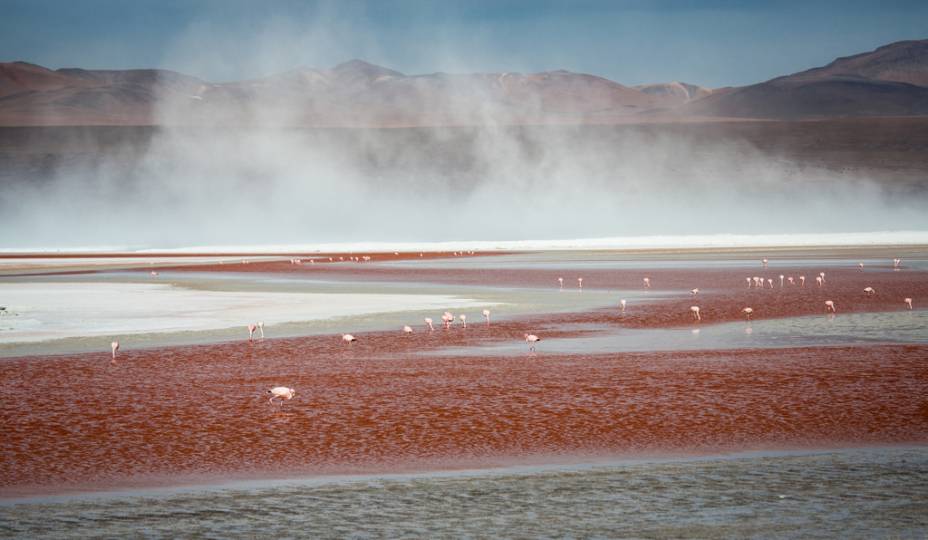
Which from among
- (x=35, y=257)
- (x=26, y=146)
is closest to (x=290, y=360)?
(x=35, y=257)

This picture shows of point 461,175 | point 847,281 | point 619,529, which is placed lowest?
point 619,529

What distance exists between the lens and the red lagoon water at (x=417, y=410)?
10617mm

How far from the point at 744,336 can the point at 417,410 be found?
8.31 m

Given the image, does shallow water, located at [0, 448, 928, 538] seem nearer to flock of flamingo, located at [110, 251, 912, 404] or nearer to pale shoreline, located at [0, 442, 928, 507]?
pale shoreline, located at [0, 442, 928, 507]

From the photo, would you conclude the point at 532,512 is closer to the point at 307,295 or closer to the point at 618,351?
the point at 618,351

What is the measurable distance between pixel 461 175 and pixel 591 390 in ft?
373

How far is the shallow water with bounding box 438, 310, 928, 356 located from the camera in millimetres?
17938

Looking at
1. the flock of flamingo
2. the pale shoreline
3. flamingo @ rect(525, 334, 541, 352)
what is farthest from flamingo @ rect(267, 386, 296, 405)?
flamingo @ rect(525, 334, 541, 352)

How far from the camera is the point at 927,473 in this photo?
30.4 ft

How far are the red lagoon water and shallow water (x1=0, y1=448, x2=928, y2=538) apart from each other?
0.72 metres

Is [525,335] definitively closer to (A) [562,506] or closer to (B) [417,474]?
(B) [417,474]

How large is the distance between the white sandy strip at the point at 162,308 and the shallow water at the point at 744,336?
20.9 ft

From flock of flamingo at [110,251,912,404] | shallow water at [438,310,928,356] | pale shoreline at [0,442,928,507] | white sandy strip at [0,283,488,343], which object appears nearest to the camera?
pale shoreline at [0,442,928,507]

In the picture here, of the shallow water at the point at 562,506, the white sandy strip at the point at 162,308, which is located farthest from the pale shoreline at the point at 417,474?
the white sandy strip at the point at 162,308
